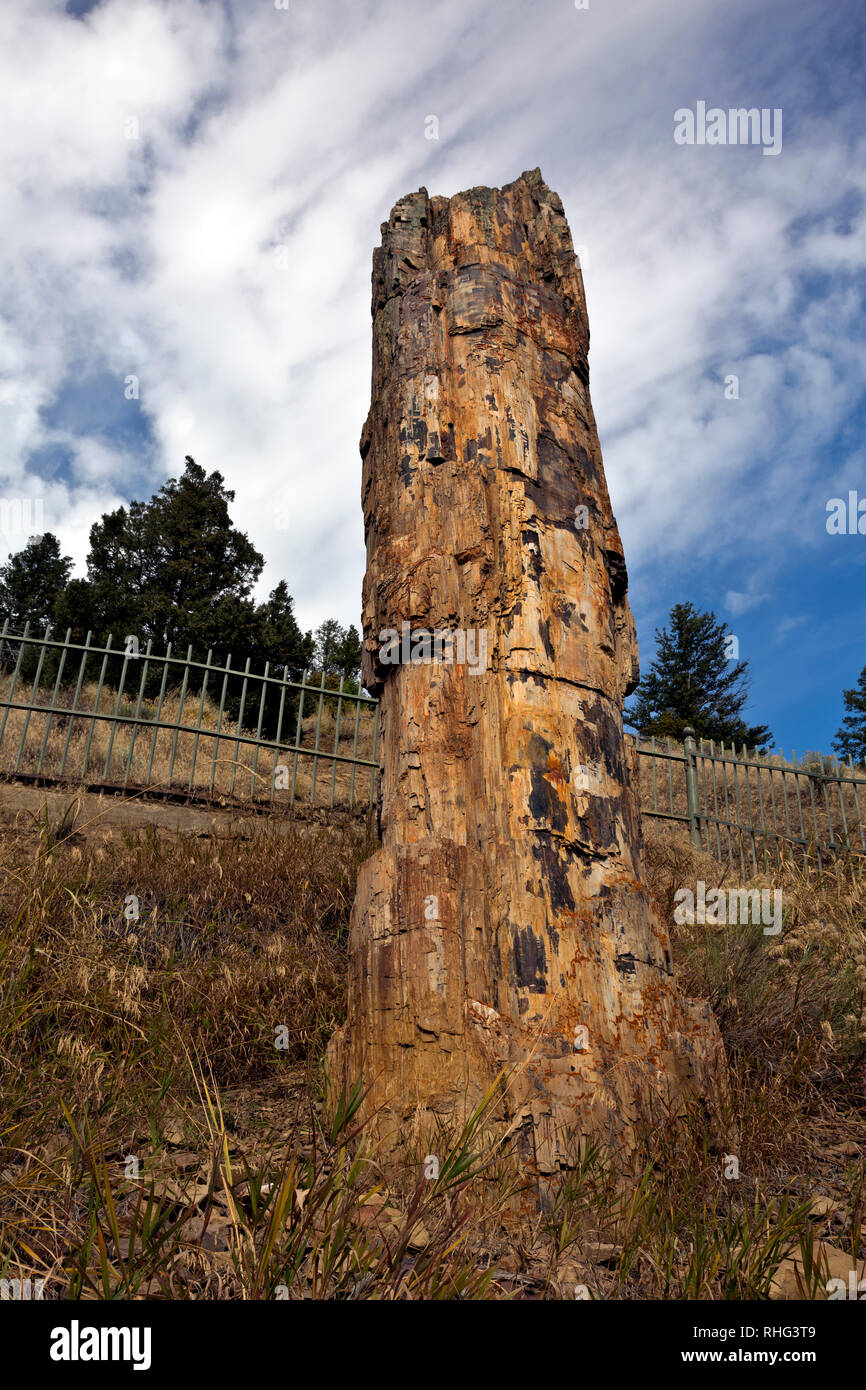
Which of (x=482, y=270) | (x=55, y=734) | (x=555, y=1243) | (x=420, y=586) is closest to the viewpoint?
(x=555, y=1243)

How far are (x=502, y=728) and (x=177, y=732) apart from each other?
622 centimetres

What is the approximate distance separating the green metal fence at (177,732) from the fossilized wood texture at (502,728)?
8.50 feet

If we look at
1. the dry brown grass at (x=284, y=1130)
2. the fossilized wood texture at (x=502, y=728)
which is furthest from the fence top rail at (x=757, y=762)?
the fossilized wood texture at (x=502, y=728)

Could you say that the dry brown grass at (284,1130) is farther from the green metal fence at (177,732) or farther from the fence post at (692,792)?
the fence post at (692,792)

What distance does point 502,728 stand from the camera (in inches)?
111

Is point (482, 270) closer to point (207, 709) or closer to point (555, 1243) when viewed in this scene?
point (555, 1243)

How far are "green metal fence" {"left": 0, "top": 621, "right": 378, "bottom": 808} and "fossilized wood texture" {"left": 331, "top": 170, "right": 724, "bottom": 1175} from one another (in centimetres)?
259

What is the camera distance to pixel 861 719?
99.5ft

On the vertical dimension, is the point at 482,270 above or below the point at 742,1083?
above

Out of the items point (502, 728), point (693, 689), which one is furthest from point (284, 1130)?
point (693, 689)

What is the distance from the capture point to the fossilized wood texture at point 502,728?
2432mm

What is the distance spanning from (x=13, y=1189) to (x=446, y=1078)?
1168 millimetres

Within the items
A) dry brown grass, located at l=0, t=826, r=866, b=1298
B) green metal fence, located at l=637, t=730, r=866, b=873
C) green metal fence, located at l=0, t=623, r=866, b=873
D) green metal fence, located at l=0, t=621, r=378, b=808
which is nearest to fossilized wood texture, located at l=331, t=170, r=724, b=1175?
dry brown grass, located at l=0, t=826, r=866, b=1298

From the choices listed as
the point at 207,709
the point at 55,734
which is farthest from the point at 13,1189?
the point at 207,709
